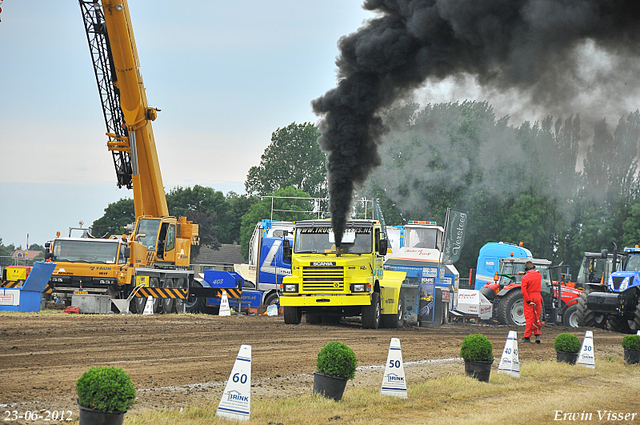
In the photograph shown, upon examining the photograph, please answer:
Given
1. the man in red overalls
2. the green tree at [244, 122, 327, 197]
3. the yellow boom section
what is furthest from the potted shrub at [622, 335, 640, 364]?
the green tree at [244, 122, 327, 197]

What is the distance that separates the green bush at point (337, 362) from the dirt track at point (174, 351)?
93cm

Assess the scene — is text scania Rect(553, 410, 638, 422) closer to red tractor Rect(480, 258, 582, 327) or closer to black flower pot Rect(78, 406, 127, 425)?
black flower pot Rect(78, 406, 127, 425)

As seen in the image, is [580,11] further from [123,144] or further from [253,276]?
[253,276]

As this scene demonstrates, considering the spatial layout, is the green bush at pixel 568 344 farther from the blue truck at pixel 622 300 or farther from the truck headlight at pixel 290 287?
the blue truck at pixel 622 300

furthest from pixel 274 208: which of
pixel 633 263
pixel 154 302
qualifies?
pixel 633 263

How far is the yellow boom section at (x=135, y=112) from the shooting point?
22.8 metres

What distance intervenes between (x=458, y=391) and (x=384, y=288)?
9751 mm

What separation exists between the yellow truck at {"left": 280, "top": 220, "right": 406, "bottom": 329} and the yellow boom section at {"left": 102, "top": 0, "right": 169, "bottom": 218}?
28.0 feet

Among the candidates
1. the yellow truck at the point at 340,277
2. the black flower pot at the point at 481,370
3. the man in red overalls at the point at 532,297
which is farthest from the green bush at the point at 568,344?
the yellow truck at the point at 340,277

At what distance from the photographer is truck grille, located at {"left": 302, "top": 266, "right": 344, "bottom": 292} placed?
1817 centimetres

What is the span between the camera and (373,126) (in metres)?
17.8

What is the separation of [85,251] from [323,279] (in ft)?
29.9

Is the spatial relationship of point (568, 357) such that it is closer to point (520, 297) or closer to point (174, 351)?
point (174, 351)

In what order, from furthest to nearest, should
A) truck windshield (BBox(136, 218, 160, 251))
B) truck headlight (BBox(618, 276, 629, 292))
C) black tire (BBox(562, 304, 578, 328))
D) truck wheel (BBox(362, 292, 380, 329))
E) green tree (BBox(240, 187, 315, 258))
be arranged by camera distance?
green tree (BBox(240, 187, 315, 258)), black tire (BBox(562, 304, 578, 328)), truck windshield (BBox(136, 218, 160, 251)), truck headlight (BBox(618, 276, 629, 292)), truck wheel (BBox(362, 292, 380, 329))
